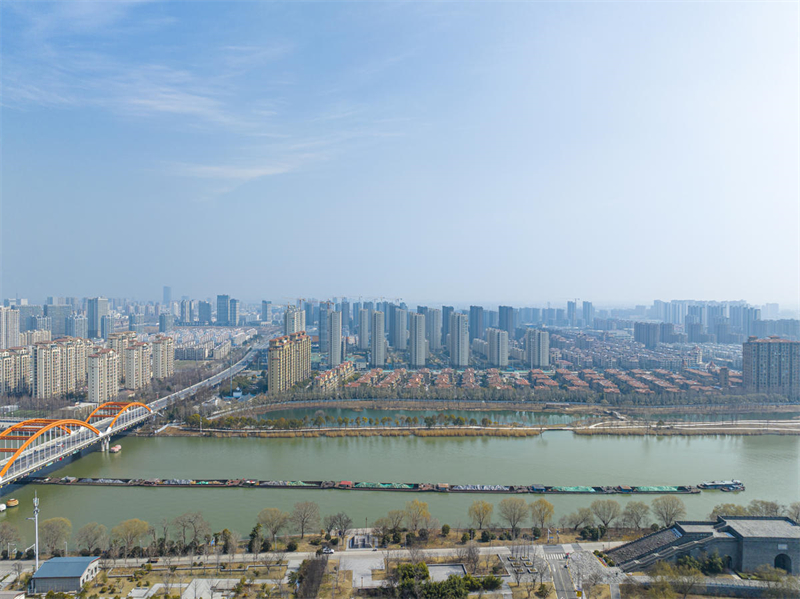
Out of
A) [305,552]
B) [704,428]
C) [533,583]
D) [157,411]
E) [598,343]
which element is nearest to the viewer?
[533,583]

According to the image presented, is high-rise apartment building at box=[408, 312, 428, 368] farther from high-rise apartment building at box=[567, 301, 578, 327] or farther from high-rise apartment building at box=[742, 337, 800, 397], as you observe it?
high-rise apartment building at box=[567, 301, 578, 327]

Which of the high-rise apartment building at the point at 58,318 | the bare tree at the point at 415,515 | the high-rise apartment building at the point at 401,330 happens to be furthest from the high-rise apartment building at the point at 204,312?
the bare tree at the point at 415,515

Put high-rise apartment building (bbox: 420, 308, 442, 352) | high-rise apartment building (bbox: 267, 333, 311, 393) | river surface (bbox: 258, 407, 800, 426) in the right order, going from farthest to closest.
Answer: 1. high-rise apartment building (bbox: 420, 308, 442, 352)
2. high-rise apartment building (bbox: 267, 333, 311, 393)
3. river surface (bbox: 258, 407, 800, 426)

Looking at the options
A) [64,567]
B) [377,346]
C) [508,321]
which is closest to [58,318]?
[377,346]

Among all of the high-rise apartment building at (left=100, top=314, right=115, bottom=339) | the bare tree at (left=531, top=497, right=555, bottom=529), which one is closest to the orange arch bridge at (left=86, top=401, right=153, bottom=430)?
the bare tree at (left=531, top=497, right=555, bottom=529)

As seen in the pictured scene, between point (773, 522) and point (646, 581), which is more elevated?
point (773, 522)

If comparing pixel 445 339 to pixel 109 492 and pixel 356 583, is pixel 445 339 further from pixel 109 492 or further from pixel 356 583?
pixel 356 583

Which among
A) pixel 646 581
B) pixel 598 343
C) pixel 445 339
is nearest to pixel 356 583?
pixel 646 581
